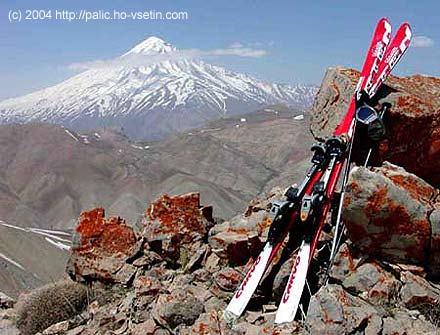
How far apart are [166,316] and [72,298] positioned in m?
3.73

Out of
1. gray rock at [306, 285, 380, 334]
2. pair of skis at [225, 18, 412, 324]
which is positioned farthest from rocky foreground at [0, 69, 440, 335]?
pair of skis at [225, 18, 412, 324]

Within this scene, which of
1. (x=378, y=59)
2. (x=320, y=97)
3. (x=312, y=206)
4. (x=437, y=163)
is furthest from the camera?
(x=320, y=97)

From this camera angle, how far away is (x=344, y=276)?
31.8ft

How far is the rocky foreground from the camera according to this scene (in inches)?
347

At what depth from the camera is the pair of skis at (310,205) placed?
9375 mm

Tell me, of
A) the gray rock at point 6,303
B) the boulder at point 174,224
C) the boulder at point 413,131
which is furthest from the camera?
the gray rock at point 6,303

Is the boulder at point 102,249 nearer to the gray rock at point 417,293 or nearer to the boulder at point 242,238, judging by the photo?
the boulder at point 242,238

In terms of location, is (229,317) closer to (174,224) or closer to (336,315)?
(336,315)

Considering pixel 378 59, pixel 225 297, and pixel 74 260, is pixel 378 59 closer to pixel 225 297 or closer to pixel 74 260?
pixel 225 297

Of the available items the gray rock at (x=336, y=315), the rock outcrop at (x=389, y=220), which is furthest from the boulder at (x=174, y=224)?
the gray rock at (x=336, y=315)

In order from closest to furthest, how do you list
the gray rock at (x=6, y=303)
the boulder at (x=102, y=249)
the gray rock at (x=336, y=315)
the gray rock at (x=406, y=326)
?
1. the gray rock at (x=336, y=315)
2. the gray rock at (x=406, y=326)
3. the boulder at (x=102, y=249)
4. the gray rock at (x=6, y=303)

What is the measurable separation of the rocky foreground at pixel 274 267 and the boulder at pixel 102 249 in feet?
0.09

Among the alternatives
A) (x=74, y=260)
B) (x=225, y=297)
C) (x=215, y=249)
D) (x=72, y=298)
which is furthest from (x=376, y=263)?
(x=74, y=260)

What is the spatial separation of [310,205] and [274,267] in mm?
1335
